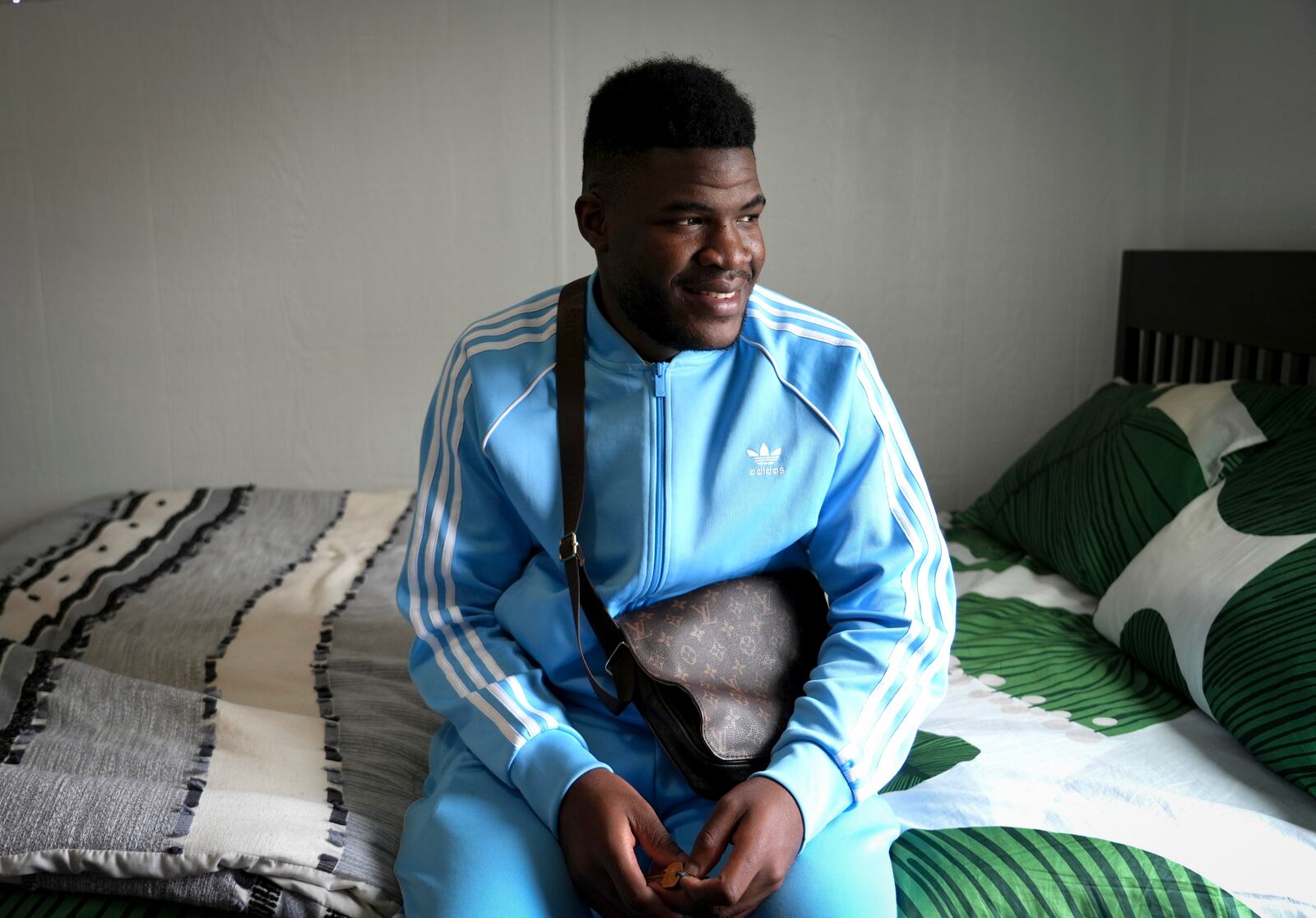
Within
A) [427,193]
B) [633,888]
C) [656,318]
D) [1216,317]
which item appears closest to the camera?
[633,888]

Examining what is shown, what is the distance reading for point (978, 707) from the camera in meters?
1.42

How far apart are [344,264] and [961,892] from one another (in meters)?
1.99

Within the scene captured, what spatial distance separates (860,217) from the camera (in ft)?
8.41

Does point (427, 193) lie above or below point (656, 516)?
above

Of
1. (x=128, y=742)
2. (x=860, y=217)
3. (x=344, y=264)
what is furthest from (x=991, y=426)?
(x=128, y=742)

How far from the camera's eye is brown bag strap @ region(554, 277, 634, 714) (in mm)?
1087

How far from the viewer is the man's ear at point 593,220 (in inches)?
45.6

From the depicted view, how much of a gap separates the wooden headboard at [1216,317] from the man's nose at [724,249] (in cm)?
110

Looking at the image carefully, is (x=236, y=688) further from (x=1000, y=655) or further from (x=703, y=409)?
(x=1000, y=655)

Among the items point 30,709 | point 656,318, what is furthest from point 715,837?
point 30,709

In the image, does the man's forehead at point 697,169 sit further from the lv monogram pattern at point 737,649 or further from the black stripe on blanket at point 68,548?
the black stripe on blanket at point 68,548

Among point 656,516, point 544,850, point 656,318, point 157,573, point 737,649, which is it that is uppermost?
point 656,318

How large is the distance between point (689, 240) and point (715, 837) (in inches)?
21.7

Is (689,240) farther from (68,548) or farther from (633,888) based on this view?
(68,548)
